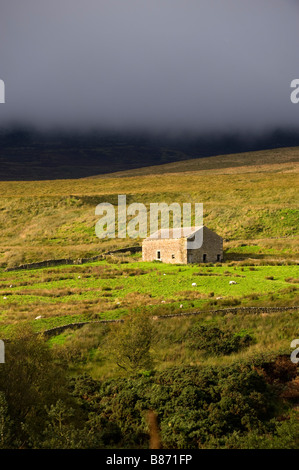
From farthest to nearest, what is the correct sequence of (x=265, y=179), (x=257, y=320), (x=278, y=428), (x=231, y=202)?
(x=265, y=179), (x=231, y=202), (x=257, y=320), (x=278, y=428)

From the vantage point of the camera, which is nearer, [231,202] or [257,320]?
[257,320]

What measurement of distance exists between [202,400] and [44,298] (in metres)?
20.2

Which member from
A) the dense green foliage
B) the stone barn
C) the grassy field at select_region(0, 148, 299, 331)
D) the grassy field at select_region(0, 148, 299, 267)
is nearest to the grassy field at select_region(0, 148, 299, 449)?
the dense green foliage

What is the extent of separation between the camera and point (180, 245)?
48.8 m

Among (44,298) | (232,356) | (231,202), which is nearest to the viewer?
(232,356)

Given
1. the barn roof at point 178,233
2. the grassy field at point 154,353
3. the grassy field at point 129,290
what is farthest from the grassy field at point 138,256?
the barn roof at point 178,233

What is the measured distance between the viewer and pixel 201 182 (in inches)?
4397

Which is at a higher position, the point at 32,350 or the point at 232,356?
the point at 32,350

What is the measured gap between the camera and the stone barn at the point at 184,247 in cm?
4850

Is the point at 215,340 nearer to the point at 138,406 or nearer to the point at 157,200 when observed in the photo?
the point at 138,406

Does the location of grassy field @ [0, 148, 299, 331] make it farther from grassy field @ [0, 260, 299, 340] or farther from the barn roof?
the barn roof

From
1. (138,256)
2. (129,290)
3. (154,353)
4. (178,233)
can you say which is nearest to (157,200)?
(138,256)
